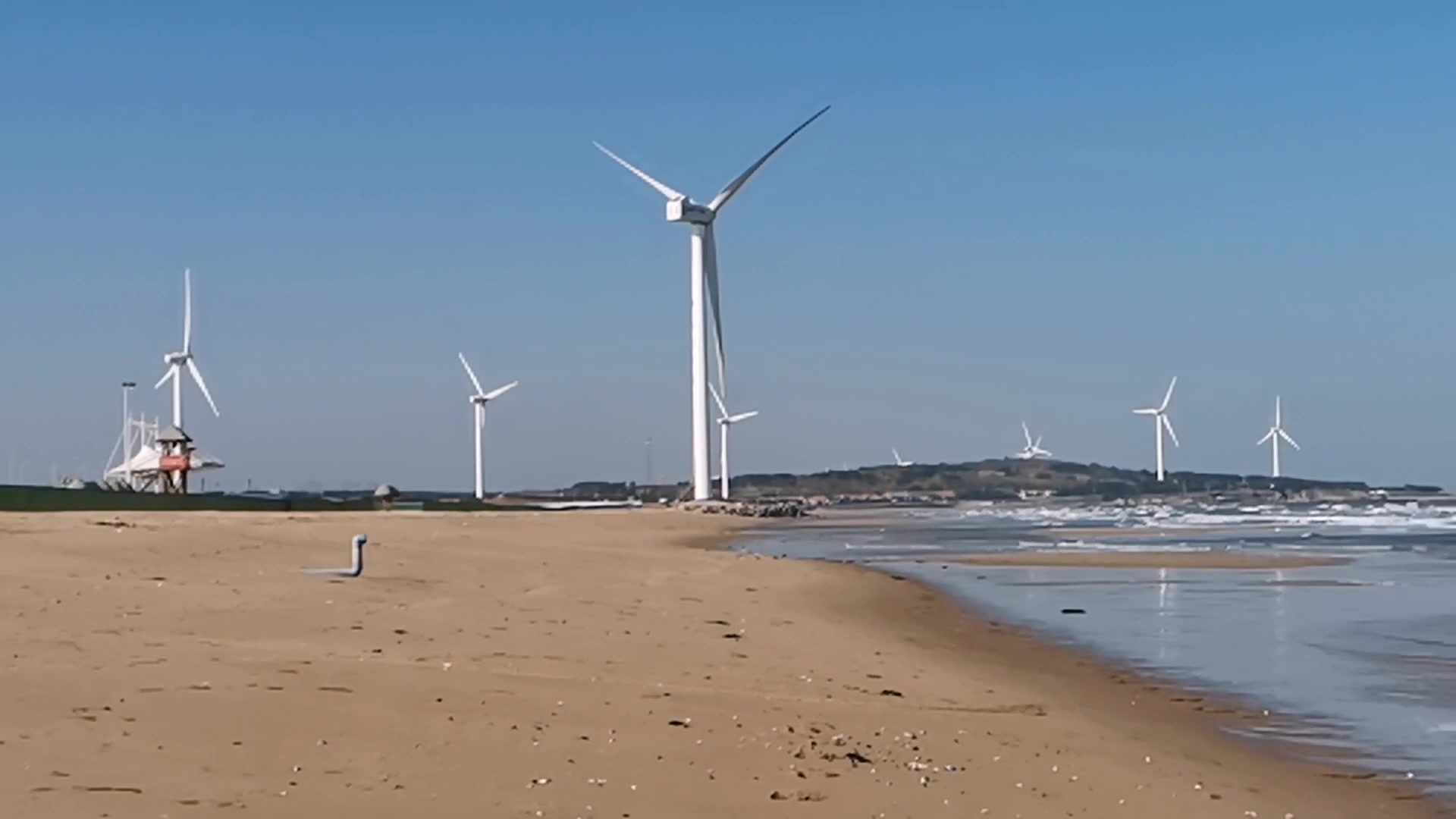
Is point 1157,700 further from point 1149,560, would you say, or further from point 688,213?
point 688,213

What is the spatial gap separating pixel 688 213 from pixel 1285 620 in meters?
66.8

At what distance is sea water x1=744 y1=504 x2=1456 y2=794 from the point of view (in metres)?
13.9

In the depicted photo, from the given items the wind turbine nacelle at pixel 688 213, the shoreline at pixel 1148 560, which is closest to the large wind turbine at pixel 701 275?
the wind turbine nacelle at pixel 688 213

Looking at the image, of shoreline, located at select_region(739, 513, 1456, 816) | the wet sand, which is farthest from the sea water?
the wet sand

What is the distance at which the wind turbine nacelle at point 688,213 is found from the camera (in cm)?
8825

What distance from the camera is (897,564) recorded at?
42.0m

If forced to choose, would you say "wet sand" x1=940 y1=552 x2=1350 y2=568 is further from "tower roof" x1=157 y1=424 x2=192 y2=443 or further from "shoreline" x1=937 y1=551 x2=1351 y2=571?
"tower roof" x1=157 y1=424 x2=192 y2=443

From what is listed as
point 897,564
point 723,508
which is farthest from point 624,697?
point 723,508

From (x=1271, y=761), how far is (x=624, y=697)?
15.4ft

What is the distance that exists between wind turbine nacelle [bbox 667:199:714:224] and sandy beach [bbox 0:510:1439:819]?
6871 centimetres

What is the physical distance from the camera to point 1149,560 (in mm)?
43562

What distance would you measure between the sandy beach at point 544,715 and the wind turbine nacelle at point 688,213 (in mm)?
68713

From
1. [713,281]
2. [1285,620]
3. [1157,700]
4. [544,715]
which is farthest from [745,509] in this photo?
[544,715]

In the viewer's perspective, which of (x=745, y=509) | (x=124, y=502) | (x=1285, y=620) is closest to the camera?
(x=1285, y=620)
